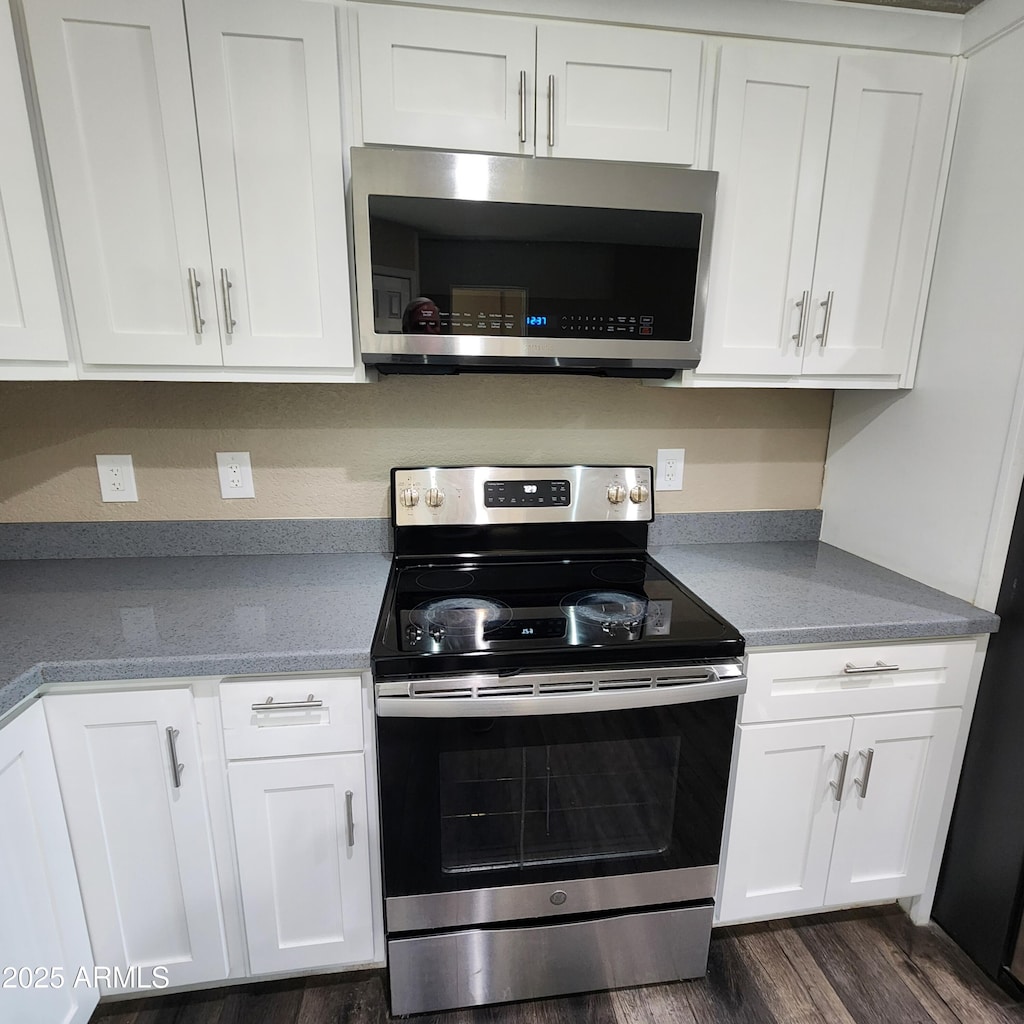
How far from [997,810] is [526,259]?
1627 millimetres

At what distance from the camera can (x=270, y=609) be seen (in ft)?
4.14

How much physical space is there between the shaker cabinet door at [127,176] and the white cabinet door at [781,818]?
1.50 metres

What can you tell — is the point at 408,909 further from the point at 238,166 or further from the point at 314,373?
the point at 238,166

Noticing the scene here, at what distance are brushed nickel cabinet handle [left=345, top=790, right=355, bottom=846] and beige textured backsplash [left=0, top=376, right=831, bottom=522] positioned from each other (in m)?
0.76

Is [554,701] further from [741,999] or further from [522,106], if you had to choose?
[522,106]

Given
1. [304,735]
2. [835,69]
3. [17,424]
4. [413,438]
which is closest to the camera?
[304,735]

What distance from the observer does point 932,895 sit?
1499mm

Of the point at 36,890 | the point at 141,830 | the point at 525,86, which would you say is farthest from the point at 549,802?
the point at 525,86

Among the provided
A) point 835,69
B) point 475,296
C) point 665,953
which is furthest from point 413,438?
point 665,953

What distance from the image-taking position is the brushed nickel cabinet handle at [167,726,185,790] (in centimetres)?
109

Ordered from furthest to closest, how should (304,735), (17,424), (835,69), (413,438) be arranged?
(413,438), (17,424), (835,69), (304,735)

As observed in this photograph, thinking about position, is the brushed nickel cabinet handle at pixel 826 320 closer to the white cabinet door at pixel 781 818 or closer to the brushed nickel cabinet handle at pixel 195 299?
the white cabinet door at pixel 781 818

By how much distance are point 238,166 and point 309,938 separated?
5.37 feet

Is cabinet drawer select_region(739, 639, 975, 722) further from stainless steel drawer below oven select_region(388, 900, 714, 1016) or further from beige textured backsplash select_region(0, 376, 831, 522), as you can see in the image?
beige textured backsplash select_region(0, 376, 831, 522)
